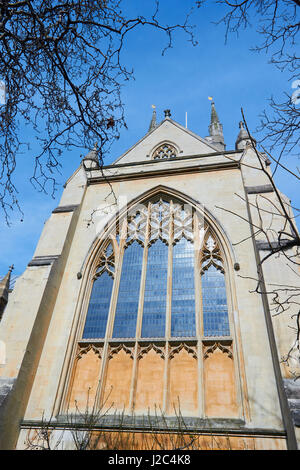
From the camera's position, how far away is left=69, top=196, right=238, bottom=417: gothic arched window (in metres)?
5.32

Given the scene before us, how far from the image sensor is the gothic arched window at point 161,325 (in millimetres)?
5324

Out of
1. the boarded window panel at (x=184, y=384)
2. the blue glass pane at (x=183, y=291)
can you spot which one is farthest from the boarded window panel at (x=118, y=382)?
the blue glass pane at (x=183, y=291)

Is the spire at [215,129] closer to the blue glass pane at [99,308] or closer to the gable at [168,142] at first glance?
the gable at [168,142]

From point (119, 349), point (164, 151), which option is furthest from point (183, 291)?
point (164, 151)

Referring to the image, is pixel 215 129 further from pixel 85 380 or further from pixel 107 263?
pixel 85 380

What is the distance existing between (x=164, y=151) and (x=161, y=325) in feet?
23.8

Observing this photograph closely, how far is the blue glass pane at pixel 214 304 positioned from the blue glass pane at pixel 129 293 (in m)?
1.50

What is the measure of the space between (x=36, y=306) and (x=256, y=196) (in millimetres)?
5282

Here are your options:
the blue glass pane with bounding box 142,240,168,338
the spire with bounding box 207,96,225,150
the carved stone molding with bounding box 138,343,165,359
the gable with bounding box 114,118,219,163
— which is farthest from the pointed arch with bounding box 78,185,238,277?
the spire with bounding box 207,96,225,150

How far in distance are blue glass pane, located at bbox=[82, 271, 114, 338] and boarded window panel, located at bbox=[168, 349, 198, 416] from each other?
66.0 inches

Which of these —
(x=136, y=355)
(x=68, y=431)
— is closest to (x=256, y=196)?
(x=136, y=355)

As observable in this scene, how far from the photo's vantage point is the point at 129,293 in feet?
22.3

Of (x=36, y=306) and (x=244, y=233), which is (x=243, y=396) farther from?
(x=36, y=306)

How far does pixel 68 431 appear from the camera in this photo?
4.98 meters
